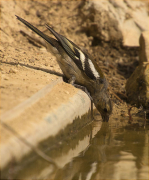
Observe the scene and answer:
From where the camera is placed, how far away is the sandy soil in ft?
14.1

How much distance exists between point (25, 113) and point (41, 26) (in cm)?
558

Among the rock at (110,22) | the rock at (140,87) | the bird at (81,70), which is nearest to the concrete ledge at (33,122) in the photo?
the bird at (81,70)

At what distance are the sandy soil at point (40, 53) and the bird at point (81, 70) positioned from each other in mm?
341

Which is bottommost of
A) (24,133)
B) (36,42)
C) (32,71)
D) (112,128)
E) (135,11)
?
(112,128)

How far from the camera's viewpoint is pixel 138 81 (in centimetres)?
572

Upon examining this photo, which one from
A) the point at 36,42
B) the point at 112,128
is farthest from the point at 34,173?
the point at 36,42

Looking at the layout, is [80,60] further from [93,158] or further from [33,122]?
[33,122]

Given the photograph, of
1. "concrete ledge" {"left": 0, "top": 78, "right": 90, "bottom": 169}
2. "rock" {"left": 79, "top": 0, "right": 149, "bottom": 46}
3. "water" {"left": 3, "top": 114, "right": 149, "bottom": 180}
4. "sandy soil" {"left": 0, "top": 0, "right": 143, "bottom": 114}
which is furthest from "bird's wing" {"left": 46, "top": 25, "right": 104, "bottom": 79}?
"rock" {"left": 79, "top": 0, "right": 149, "bottom": 46}

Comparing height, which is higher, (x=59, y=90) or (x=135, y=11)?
(x=135, y=11)

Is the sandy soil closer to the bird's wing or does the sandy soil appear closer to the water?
the bird's wing

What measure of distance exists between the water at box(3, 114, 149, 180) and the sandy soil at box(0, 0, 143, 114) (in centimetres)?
77

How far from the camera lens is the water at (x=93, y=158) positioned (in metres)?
2.63

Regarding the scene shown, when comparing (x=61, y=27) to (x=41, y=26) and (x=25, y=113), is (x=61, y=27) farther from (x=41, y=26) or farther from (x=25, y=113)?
(x=25, y=113)

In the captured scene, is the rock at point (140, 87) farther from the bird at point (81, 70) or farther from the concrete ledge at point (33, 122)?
the concrete ledge at point (33, 122)
